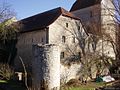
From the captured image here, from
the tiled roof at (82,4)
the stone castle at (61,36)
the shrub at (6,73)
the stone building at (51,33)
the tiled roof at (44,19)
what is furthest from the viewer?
the tiled roof at (82,4)

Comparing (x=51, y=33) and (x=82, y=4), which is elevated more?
(x=82, y=4)

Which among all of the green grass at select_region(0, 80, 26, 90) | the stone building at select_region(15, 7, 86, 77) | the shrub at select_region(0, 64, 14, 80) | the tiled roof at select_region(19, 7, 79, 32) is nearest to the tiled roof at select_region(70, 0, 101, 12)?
the stone building at select_region(15, 7, 86, 77)

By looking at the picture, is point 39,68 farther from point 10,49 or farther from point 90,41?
point 90,41

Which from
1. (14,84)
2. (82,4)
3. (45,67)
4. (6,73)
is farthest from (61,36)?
(82,4)

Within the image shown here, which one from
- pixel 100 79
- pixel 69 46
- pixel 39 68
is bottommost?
pixel 100 79

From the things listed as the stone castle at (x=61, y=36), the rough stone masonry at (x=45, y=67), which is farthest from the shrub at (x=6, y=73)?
the rough stone masonry at (x=45, y=67)

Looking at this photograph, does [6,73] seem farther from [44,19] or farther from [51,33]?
[44,19]

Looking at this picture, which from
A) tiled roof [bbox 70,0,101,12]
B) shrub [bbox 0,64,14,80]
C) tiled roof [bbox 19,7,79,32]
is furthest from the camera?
tiled roof [bbox 70,0,101,12]

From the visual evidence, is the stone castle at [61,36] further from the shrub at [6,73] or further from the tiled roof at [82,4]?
the tiled roof at [82,4]

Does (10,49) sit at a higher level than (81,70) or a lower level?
higher

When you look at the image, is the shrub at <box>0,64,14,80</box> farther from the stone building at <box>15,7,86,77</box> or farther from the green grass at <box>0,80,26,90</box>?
the stone building at <box>15,7,86,77</box>

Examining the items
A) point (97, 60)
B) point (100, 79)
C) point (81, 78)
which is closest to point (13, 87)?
point (81, 78)

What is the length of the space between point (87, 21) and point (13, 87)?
84.3ft

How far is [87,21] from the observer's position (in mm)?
48125
